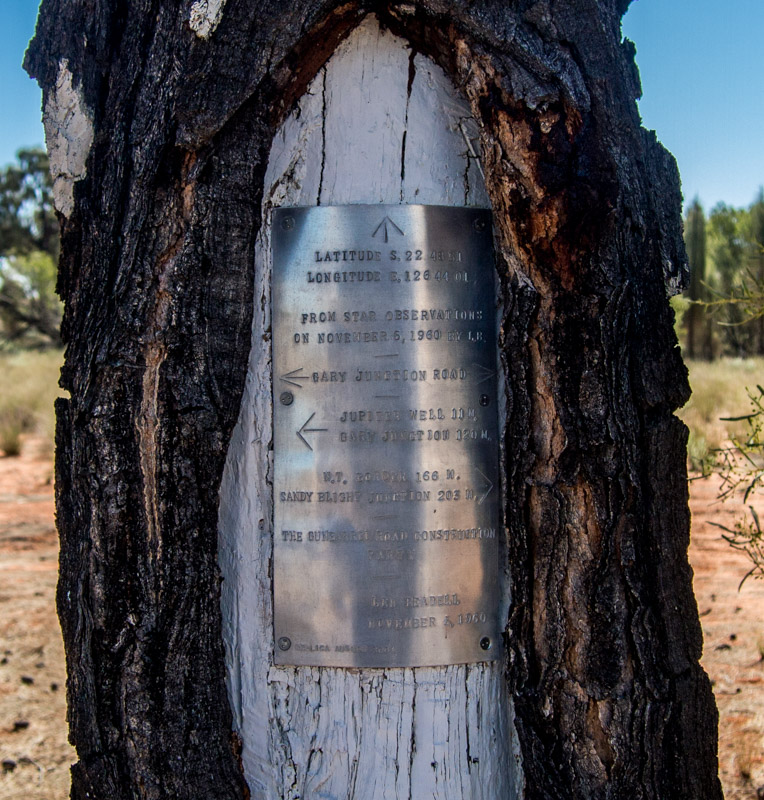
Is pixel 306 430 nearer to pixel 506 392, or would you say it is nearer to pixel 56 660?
pixel 506 392

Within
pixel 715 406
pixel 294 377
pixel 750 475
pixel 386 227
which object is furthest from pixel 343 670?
pixel 715 406

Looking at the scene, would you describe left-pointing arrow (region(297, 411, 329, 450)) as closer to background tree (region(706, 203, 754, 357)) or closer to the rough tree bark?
the rough tree bark

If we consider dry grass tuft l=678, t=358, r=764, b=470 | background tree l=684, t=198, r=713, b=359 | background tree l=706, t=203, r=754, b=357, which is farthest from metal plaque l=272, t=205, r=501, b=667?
background tree l=684, t=198, r=713, b=359

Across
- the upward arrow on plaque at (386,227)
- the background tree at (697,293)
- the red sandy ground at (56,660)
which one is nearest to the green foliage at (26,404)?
the red sandy ground at (56,660)

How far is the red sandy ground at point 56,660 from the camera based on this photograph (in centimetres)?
266

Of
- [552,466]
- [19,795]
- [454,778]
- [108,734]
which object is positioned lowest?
[19,795]

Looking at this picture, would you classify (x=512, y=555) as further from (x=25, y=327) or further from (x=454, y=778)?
(x=25, y=327)

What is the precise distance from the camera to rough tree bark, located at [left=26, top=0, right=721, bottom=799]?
160 cm

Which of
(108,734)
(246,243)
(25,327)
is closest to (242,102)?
(246,243)

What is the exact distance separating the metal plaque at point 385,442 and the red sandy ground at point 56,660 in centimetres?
148

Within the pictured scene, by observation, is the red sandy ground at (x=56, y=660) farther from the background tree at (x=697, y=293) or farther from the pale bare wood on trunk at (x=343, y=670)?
the background tree at (x=697, y=293)

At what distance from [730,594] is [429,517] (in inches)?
129

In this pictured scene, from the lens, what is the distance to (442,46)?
5.51ft

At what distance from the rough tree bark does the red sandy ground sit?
47.6 inches
